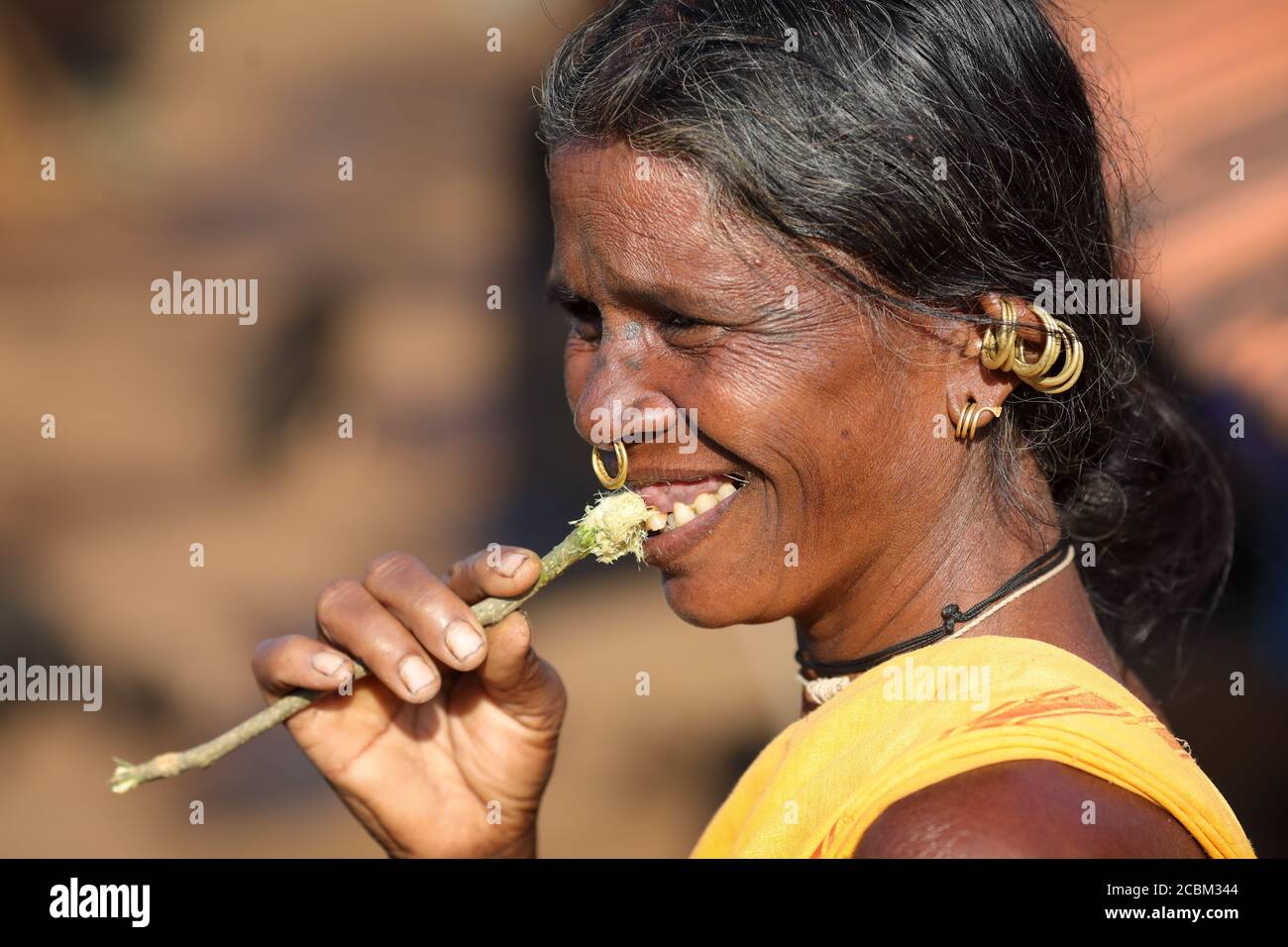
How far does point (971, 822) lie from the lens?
1.50 meters

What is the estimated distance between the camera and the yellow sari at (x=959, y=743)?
64.2 inches

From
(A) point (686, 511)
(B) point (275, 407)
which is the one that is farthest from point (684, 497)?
(B) point (275, 407)

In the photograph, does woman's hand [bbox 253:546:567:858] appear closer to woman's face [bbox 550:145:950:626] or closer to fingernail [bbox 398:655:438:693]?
fingernail [bbox 398:655:438:693]

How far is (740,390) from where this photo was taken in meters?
1.96

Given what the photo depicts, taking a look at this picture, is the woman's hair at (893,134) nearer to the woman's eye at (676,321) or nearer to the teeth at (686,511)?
the woman's eye at (676,321)

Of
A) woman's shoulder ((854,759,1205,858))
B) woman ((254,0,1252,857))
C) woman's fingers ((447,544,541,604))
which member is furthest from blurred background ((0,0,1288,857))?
woman's shoulder ((854,759,1205,858))

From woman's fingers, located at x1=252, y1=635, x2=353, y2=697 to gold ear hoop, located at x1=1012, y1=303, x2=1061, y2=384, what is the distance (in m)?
1.29

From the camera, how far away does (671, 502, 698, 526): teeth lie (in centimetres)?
208

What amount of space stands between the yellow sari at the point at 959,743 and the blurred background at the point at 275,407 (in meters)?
3.10

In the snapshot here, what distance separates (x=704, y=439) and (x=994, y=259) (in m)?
0.57

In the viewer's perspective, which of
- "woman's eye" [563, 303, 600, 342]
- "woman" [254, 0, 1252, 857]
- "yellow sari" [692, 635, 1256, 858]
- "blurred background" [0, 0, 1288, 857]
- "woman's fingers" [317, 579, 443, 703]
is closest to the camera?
"yellow sari" [692, 635, 1256, 858]

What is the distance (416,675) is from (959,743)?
949 millimetres

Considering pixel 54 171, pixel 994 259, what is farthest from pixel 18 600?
pixel 994 259

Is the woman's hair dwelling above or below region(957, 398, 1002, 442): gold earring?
above
